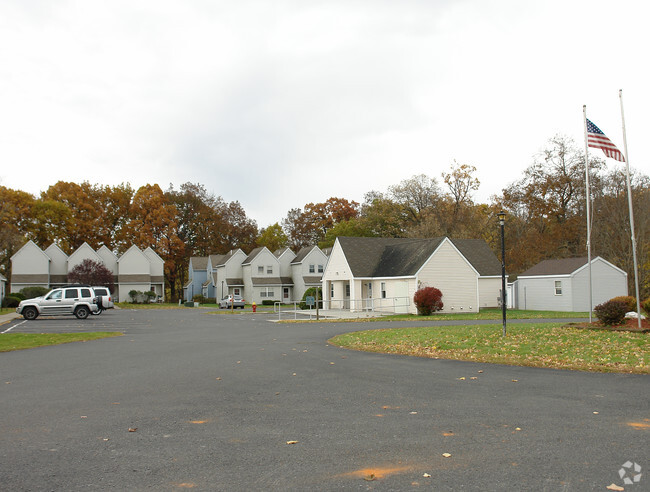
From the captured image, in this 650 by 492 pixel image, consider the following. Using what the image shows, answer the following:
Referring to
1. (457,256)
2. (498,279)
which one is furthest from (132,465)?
(498,279)

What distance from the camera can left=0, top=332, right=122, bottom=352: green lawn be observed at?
1884cm

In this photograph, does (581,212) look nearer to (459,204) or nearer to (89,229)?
(459,204)

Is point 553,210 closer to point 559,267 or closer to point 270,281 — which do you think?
point 559,267

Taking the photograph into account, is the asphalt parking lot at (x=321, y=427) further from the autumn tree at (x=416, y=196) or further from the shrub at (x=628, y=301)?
the autumn tree at (x=416, y=196)

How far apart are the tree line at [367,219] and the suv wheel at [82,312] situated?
1172 inches

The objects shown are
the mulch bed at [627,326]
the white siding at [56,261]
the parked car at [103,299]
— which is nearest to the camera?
the mulch bed at [627,326]

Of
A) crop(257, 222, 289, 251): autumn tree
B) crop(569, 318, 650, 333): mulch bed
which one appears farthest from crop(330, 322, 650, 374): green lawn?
crop(257, 222, 289, 251): autumn tree

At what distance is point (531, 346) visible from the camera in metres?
15.5

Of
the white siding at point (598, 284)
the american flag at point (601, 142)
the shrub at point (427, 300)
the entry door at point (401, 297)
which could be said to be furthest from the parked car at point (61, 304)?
the white siding at point (598, 284)

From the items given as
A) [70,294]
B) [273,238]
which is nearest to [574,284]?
[70,294]

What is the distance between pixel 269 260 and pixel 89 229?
26.9 metres

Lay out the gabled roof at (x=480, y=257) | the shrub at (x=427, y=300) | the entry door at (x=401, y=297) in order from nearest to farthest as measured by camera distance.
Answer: the shrub at (x=427, y=300) < the entry door at (x=401, y=297) < the gabled roof at (x=480, y=257)

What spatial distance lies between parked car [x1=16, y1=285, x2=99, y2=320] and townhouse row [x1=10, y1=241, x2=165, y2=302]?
3323 cm

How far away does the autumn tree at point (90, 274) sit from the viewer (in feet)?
213
